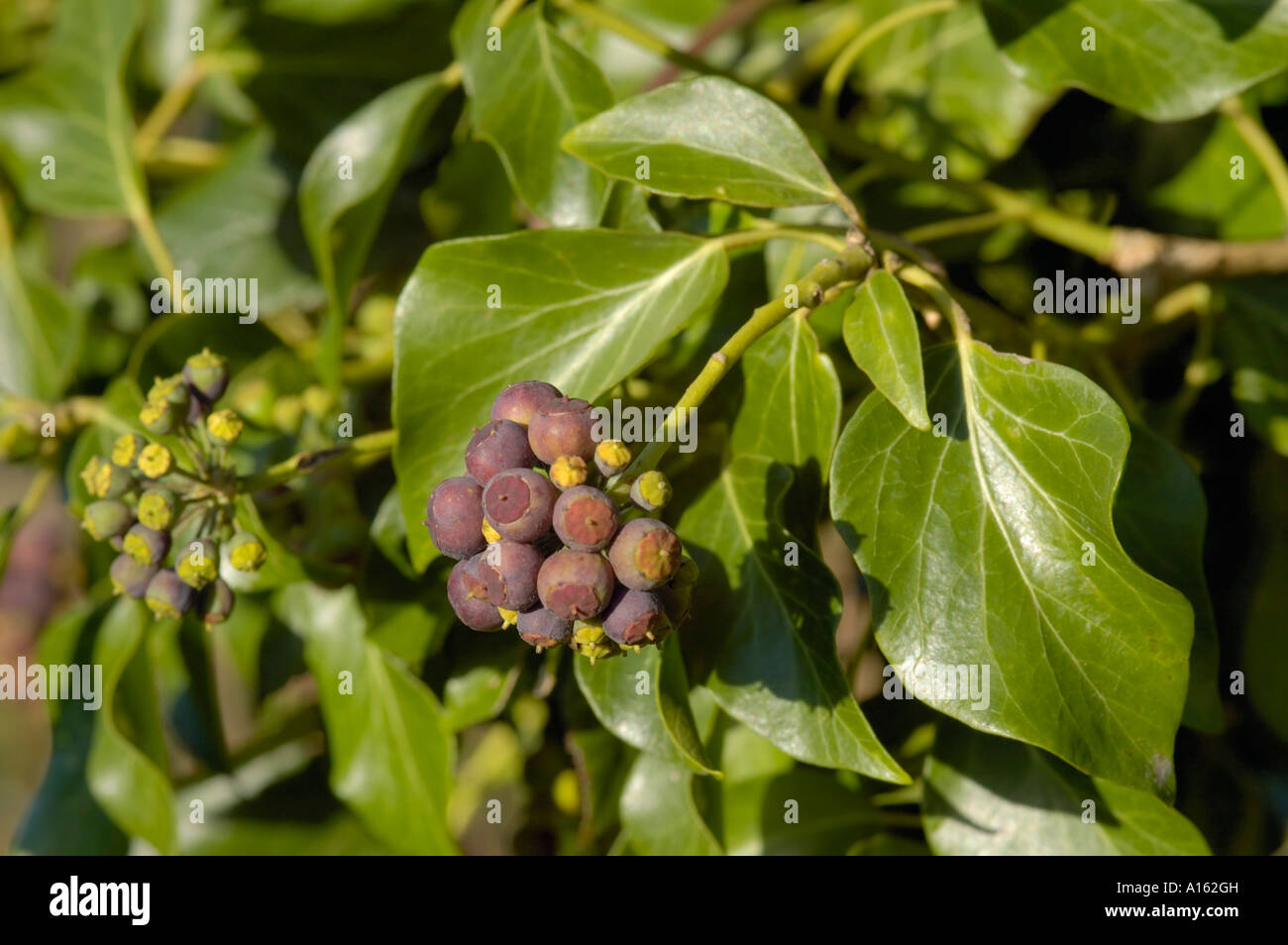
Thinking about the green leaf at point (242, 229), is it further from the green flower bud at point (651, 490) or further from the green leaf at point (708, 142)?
the green flower bud at point (651, 490)

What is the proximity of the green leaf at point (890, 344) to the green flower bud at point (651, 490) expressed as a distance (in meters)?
0.21

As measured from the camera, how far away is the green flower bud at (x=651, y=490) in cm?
73

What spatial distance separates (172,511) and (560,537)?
0.43 meters

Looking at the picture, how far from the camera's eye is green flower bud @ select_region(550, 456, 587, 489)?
733 mm

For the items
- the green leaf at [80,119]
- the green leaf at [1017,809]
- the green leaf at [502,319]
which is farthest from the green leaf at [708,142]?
the green leaf at [80,119]

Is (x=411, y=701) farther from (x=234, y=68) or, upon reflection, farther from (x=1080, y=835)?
(x=234, y=68)

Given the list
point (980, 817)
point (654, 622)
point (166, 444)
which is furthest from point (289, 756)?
point (654, 622)

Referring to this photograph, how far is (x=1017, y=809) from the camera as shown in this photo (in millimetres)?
1124

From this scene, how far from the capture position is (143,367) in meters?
1.37

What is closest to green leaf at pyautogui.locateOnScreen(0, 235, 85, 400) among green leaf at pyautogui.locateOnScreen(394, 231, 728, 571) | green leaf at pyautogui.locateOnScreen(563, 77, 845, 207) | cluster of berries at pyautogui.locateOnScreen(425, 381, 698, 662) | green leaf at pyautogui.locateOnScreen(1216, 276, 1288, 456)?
green leaf at pyautogui.locateOnScreen(394, 231, 728, 571)

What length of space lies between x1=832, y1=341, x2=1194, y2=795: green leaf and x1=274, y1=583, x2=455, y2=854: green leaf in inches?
23.3

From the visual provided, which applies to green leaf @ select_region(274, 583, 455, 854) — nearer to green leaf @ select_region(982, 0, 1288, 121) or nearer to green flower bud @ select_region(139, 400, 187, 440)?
green flower bud @ select_region(139, 400, 187, 440)

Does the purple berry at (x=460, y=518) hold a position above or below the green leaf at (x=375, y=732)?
above

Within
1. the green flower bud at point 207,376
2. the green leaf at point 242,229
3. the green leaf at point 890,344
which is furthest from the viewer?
the green leaf at point 242,229
